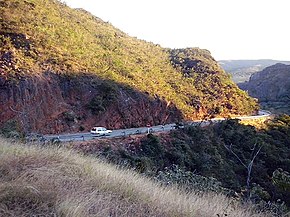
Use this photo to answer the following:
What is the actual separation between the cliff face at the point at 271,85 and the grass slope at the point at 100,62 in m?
33.6

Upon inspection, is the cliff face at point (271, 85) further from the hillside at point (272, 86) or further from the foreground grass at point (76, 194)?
the foreground grass at point (76, 194)

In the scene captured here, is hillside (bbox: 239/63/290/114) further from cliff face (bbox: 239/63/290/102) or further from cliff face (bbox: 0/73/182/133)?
cliff face (bbox: 0/73/182/133)

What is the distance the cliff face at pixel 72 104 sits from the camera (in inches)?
915

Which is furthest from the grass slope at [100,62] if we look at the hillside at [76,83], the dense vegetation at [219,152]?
the dense vegetation at [219,152]

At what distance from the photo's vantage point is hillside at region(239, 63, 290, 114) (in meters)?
78.7

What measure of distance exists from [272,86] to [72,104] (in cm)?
7507

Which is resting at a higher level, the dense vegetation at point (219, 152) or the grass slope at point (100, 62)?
the grass slope at point (100, 62)

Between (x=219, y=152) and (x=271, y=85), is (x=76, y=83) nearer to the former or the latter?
(x=219, y=152)

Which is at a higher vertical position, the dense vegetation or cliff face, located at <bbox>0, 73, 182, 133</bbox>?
cliff face, located at <bbox>0, 73, 182, 133</bbox>

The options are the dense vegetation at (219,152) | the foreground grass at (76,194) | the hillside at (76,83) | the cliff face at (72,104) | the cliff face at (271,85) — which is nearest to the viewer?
the foreground grass at (76,194)

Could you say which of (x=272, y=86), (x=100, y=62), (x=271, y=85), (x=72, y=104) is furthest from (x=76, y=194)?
(x=271, y=85)

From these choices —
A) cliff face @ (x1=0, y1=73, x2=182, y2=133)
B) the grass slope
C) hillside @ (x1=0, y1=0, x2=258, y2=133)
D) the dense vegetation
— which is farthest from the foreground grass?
the grass slope

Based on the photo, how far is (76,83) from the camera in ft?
90.6

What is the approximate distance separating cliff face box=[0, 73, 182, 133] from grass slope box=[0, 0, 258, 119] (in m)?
1.05
